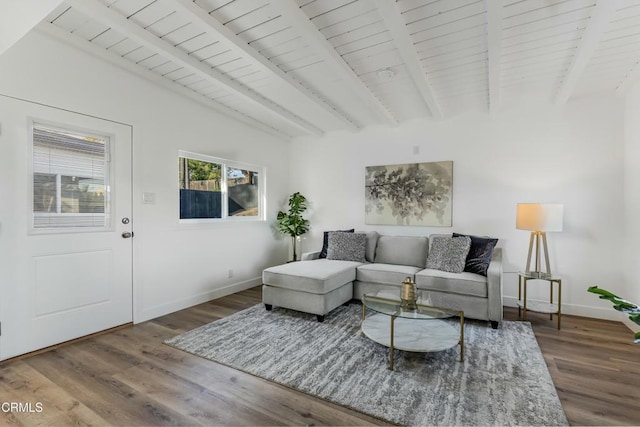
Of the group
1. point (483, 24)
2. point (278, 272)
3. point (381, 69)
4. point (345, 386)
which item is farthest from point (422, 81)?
point (345, 386)

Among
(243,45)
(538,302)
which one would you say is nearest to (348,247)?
(538,302)

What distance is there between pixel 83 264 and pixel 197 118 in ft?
6.62

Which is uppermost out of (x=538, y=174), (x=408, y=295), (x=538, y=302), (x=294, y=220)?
(x=538, y=174)

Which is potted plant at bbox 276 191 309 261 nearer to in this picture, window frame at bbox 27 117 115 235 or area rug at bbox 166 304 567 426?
area rug at bbox 166 304 567 426

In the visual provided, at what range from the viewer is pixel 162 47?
8.14 feet

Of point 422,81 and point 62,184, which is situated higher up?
point 422,81

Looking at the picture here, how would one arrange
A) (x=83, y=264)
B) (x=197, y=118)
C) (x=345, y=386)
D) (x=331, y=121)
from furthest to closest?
(x=331, y=121) < (x=197, y=118) < (x=83, y=264) < (x=345, y=386)

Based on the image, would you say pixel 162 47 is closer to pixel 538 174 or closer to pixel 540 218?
pixel 540 218

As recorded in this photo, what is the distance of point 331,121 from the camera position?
446 centimetres

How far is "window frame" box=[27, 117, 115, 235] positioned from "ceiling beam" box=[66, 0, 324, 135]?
96 centimetres

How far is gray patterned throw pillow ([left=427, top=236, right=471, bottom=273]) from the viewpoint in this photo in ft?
11.2

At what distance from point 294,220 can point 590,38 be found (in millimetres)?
3869

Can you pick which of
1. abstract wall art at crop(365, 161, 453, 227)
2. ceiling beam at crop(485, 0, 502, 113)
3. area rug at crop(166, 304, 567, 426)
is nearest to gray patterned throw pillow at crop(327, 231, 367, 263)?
abstract wall art at crop(365, 161, 453, 227)

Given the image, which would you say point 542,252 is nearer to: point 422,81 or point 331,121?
point 422,81
